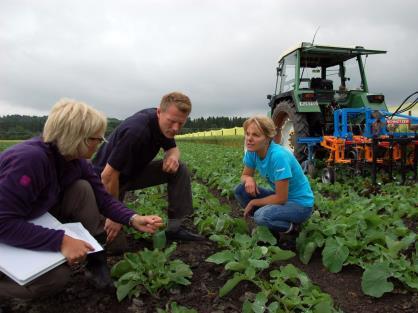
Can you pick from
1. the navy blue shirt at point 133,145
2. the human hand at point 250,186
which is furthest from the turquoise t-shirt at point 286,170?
the navy blue shirt at point 133,145

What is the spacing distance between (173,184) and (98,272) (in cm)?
119

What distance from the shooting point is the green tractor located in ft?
23.1

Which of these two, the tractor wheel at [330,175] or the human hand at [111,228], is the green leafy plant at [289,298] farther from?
the tractor wheel at [330,175]

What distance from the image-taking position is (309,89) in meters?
7.41

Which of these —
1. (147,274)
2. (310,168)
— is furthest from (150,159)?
(310,168)

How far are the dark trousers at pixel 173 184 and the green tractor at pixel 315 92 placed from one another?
388 cm

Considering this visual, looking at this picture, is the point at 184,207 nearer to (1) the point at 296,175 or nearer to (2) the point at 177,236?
(2) the point at 177,236

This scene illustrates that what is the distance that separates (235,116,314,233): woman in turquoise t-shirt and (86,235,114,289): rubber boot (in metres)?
1.22

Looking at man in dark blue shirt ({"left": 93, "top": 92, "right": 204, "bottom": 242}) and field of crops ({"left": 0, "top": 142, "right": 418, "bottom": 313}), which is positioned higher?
man in dark blue shirt ({"left": 93, "top": 92, "right": 204, "bottom": 242})

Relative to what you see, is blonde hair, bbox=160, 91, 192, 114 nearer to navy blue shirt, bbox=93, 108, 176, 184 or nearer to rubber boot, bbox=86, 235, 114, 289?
navy blue shirt, bbox=93, 108, 176, 184

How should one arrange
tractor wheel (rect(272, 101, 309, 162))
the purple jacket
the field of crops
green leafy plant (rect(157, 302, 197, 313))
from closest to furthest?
the purple jacket → green leafy plant (rect(157, 302, 197, 313)) → the field of crops → tractor wheel (rect(272, 101, 309, 162))

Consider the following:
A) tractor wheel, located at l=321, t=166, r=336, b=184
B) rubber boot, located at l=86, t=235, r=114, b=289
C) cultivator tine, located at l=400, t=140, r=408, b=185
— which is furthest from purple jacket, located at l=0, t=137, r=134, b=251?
cultivator tine, located at l=400, t=140, r=408, b=185

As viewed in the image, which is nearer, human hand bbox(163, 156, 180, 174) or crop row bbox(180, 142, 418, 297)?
crop row bbox(180, 142, 418, 297)

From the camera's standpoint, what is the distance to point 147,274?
2.50 meters
